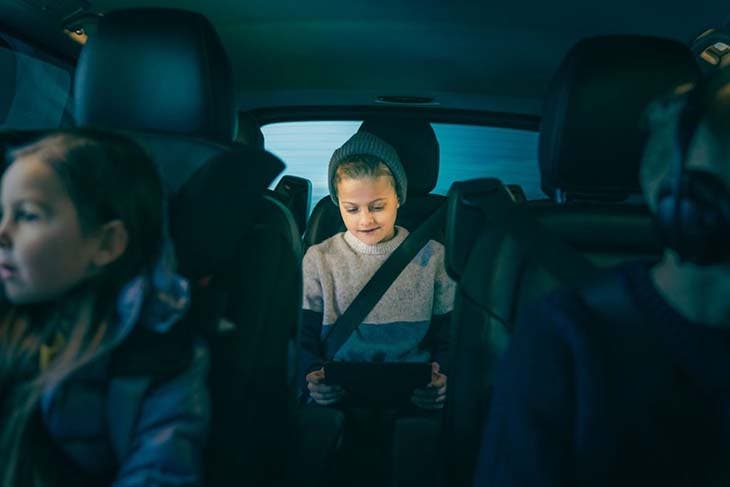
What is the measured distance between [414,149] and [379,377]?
1.06 meters

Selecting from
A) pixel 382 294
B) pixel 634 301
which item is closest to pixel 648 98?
pixel 634 301

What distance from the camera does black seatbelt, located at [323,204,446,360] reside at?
2.10m

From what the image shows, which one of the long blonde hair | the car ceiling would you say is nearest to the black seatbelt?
the car ceiling

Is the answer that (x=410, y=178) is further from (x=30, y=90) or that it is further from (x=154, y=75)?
(x=30, y=90)

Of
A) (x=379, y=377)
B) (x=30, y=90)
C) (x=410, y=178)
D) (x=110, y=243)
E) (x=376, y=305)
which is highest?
(x=30, y=90)

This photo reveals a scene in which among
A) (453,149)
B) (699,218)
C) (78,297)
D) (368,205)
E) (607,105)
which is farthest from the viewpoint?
(453,149)

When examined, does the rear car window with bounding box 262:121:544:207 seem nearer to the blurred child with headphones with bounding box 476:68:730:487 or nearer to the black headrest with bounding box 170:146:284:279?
the black headrest with bounding box 170:146:284:279

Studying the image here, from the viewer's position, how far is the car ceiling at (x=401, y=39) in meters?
2.00

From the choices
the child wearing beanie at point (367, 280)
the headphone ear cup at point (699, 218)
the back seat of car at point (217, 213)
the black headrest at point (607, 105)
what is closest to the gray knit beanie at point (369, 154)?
the child wearing beanie at point (367, 280)

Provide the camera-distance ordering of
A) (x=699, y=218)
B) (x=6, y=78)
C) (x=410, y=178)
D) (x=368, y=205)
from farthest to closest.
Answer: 1. (x=410, y=178)
2. (x=368, y=205)
3. (x=6, y=78)
4. (x=699, y=218)

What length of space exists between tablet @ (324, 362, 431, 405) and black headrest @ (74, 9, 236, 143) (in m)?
0.86

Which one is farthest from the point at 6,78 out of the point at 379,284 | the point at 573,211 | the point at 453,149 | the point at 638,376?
the point at 453,149

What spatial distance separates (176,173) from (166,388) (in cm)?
43

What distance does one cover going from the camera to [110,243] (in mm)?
955
